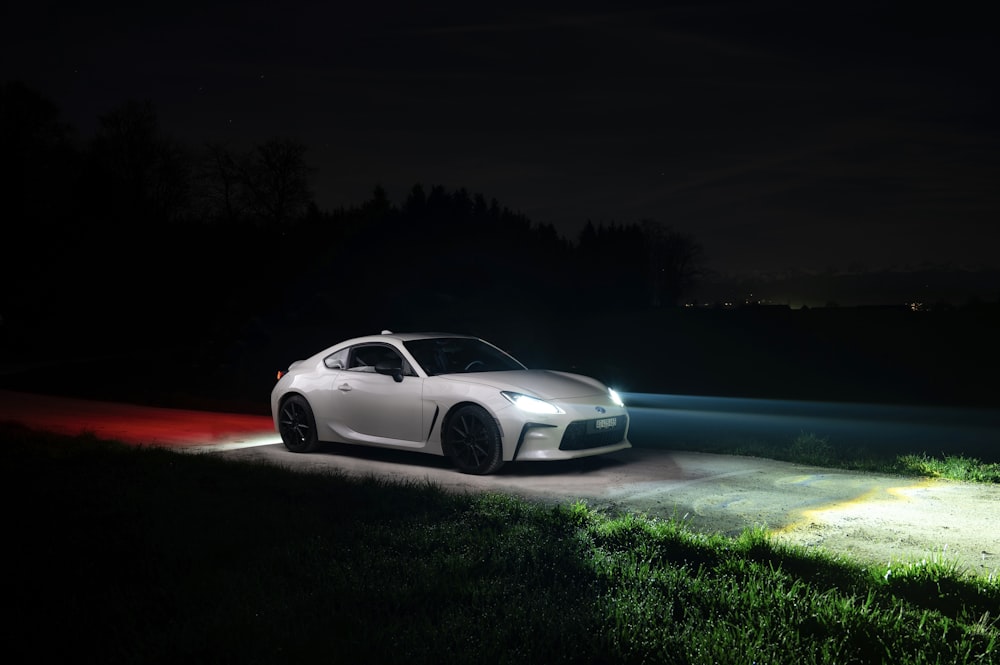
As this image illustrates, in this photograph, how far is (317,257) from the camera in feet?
110

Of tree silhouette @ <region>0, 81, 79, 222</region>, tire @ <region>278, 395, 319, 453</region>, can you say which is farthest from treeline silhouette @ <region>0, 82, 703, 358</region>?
tire @ <region>278, 395, 319, 453</region>

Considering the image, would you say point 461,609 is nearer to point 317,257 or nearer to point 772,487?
point 772,487

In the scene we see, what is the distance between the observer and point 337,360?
36.0 ft

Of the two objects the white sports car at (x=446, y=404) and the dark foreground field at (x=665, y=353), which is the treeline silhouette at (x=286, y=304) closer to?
the dark foreground field at (x=665, y=353)

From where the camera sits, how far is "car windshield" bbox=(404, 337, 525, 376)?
10.2 meters

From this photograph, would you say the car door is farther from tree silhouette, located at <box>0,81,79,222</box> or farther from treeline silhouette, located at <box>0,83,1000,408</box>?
tree silhouette, located at <box>0,81,79,222</box>

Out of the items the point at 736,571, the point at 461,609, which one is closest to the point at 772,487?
the point at 736,571

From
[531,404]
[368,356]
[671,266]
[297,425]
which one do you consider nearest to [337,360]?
[368,356]

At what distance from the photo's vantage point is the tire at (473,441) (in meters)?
9.25

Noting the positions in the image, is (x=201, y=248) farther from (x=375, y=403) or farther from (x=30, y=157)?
(x=375, y=403)

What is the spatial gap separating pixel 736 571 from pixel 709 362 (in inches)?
1144

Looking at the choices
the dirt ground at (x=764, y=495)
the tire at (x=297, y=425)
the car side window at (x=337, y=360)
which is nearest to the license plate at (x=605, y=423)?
the dirt ground at (x=764, y=495)

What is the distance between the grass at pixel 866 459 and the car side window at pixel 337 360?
184 inches

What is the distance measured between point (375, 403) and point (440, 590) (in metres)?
5.28
